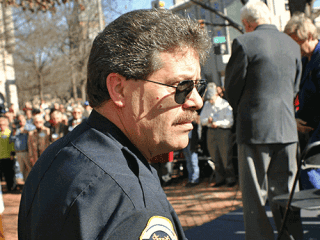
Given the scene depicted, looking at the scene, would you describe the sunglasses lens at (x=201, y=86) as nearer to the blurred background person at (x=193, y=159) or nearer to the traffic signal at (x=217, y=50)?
the traffic signal at (x=217, y=50)

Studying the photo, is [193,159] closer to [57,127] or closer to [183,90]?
[57,127]

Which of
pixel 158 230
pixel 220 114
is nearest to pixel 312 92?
pixel 158 230

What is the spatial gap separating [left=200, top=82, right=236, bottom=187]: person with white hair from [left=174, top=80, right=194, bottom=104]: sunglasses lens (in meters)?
6.11

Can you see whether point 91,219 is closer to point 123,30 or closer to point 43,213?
point 43,213

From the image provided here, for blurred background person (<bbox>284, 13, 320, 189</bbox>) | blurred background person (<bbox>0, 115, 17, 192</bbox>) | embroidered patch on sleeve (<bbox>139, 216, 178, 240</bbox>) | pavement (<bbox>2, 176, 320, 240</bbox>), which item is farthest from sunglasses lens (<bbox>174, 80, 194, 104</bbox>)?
blurred background person (<bbox>0, 115, 17, 192</bbox>)

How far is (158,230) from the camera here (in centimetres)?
86

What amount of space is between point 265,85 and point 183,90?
2064mm

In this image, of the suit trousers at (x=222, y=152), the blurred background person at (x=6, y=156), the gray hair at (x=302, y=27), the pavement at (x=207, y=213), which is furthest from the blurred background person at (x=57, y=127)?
the gray hair at (x=302, y=27)

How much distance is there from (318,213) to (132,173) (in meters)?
4.23

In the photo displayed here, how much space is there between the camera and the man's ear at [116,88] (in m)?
1.17

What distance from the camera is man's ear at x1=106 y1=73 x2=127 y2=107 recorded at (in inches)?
46.0

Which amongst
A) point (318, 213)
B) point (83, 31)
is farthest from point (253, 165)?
point (83, 31)

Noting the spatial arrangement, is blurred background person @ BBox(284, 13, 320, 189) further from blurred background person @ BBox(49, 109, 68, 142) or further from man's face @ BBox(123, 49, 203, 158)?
blurred background person @ BBox(49, 109, 68, 142)

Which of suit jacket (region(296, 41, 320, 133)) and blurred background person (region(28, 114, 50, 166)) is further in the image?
blurred background person (region(28, 114, 50, 166))
